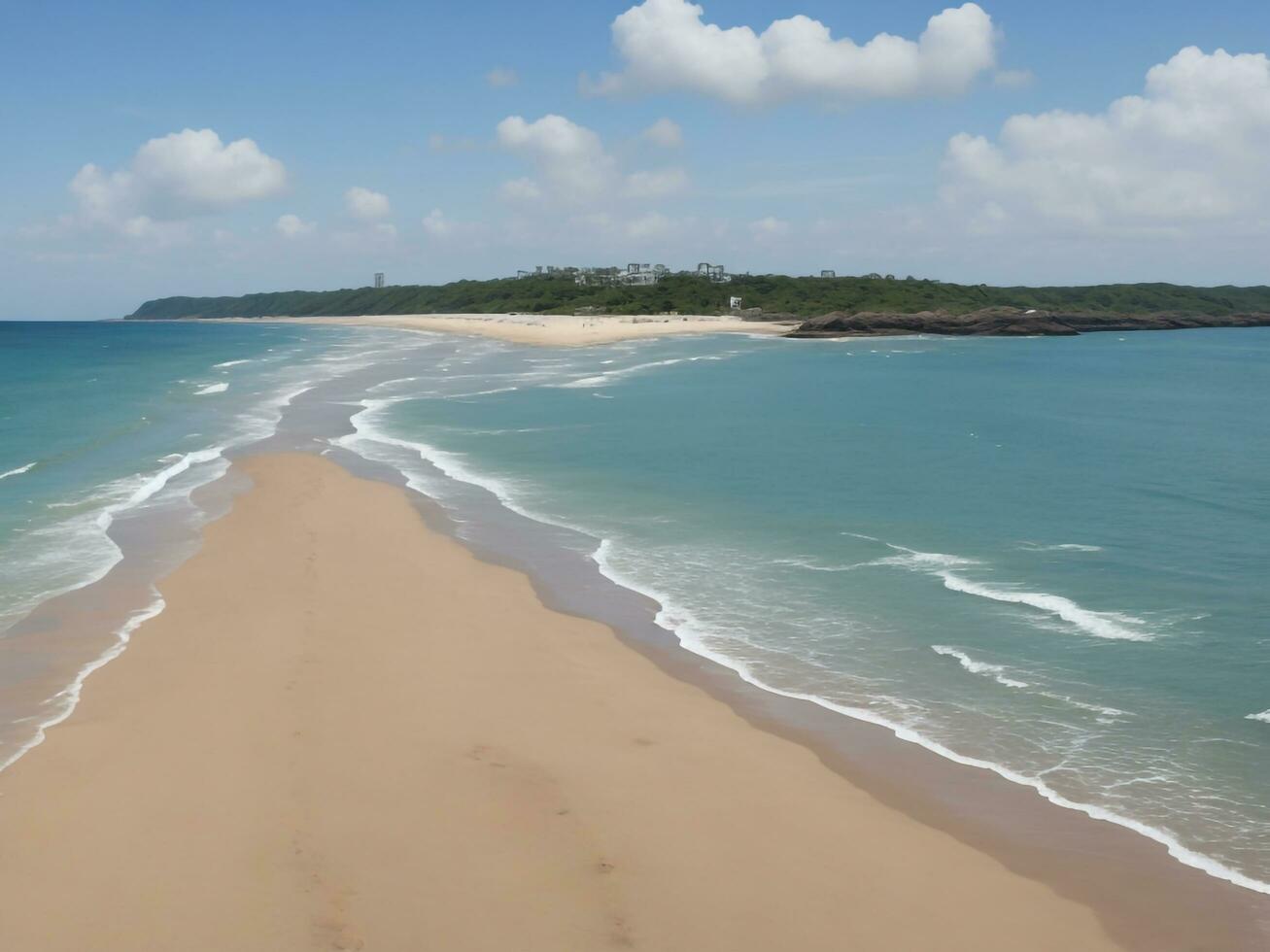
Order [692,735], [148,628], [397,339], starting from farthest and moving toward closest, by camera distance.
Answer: [397,339] → [148,628] → [692,735]

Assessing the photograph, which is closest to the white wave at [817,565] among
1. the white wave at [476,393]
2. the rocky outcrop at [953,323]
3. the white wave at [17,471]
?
the white wave at [17,471]

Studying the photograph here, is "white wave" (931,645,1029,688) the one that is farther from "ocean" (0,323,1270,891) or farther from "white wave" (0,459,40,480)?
"white wave" (0,459,40,480)

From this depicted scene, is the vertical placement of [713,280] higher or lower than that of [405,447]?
higher

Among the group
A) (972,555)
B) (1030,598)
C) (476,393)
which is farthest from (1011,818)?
(476,393)

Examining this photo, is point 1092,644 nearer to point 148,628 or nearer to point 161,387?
point 148,628

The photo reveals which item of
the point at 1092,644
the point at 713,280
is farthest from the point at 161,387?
the point at 713,280
